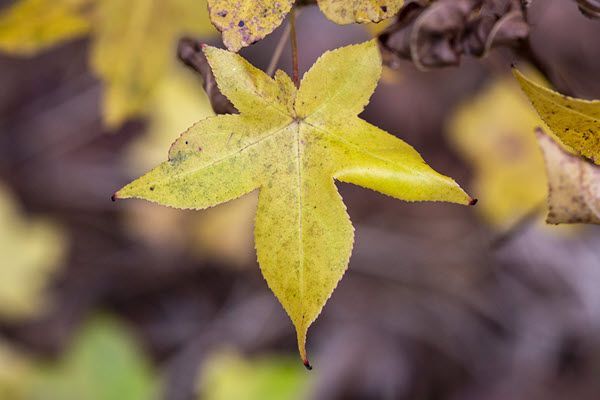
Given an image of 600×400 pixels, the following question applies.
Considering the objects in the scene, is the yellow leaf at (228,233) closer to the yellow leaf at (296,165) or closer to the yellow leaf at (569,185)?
the yellow leaf at (296,165)

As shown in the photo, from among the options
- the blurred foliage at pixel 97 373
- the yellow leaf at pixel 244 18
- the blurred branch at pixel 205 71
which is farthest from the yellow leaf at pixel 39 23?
the blurred foliage at pixel 97 373

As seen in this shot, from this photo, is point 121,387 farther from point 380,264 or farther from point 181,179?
point 181,179

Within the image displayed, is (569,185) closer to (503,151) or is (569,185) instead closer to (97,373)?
(503,151)

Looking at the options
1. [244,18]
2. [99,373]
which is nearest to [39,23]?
[244,18]

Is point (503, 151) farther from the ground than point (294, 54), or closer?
closer

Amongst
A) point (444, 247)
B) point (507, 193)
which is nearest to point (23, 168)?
point (444, 247)
